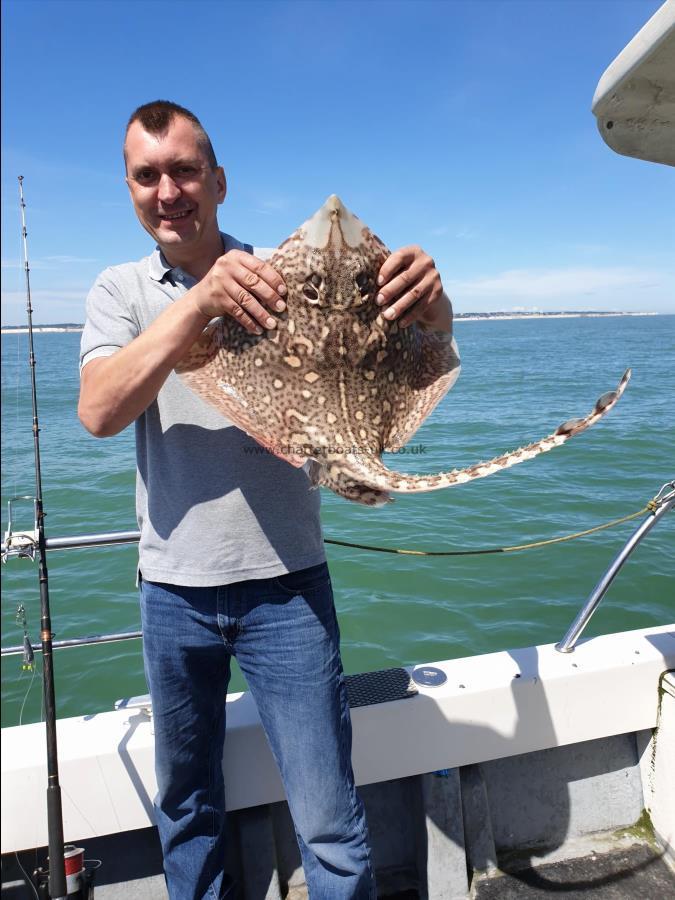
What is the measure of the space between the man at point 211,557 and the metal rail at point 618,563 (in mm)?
1452

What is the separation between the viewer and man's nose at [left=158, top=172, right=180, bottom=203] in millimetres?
2004

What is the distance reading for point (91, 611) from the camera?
767 cm

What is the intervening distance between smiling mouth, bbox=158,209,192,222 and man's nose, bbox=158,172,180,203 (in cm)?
5

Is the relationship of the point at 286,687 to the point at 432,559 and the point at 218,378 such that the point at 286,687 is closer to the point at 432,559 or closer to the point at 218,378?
the point at 218,378

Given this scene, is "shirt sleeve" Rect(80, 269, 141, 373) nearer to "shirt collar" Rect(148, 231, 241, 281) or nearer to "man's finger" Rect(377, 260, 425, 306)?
"shirt collar" Rect(148, 231, 241, 281)

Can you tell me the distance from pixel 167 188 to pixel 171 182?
24mm

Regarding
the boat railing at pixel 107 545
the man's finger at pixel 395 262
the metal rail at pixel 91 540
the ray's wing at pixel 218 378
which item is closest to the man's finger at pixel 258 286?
the ray's wing at pixel 218 378

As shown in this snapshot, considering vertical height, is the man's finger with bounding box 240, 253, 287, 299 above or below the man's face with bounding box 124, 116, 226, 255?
below

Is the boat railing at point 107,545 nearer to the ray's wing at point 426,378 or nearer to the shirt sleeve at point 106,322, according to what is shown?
the shirt sleeve at point 106,322

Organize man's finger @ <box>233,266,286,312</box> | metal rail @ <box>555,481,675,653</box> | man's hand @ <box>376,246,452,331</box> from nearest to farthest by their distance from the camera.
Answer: man's finger @ <box>233,266,286,312</box> < man's hand @ <box>376,246,452,331</box> < metal rail @ <box>555,481,675,653</box>

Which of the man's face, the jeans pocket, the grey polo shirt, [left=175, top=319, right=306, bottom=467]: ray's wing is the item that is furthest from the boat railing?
the man's face

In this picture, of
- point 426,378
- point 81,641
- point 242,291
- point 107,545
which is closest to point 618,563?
point 426,378

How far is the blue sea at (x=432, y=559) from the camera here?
21.2ft

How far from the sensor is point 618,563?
9.76 feet
